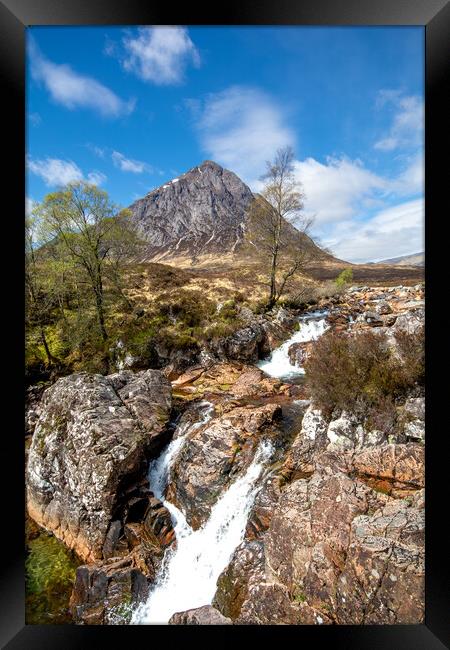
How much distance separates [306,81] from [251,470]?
8167mm

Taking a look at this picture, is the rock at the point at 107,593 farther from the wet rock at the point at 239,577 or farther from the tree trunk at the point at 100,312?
the tree trunk at the point at 100,312

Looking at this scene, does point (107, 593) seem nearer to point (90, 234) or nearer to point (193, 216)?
point (90, 234)

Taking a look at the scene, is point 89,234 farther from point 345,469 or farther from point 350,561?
point 350,561

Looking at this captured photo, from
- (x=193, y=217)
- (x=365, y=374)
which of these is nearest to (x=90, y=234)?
(x=365, y=374)

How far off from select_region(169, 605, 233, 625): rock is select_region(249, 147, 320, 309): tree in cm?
1144

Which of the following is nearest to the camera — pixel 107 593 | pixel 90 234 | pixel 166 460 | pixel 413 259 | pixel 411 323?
pixel 413 259

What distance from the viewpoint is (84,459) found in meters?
5.66

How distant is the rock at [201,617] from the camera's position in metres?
3.93

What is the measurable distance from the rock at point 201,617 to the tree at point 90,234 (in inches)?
344

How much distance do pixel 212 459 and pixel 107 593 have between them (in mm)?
2687

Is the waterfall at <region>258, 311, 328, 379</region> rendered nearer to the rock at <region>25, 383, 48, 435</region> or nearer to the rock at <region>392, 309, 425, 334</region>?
the rock at <region>392, 309, 425, 334</region>

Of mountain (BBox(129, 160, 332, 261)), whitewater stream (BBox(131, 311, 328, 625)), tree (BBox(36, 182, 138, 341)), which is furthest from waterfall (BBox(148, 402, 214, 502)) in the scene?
mountain (BBox(129, 160, 332, 261))
